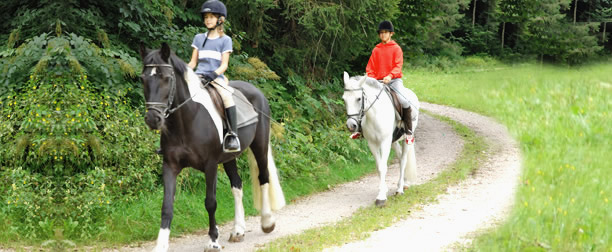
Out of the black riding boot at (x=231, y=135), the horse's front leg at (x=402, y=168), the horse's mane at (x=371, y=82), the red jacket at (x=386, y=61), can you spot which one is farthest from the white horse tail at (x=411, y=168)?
the black riding boot at (x=231, y=135)

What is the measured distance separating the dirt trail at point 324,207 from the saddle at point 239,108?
1525 mm

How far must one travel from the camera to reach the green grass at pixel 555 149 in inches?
205

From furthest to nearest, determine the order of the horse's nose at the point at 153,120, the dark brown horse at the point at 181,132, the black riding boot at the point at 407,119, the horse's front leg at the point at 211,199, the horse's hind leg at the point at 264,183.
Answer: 1. the black riding boot at the point at 407,119
2. the horse's hind leg at the point at 264,183
3. the horse's front leg at the point at 211,199
4. the dark brown horse at the point at 181,132
5. the horse's nose at the point at 153,120

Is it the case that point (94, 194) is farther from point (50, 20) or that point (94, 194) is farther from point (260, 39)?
point (260, 39)

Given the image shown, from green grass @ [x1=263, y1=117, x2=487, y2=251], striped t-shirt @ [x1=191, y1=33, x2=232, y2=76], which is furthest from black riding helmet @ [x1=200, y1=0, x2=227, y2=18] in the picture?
green grass @ [x1=263, y1=117, x2=487, y2=251]

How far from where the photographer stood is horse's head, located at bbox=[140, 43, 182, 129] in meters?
4.99

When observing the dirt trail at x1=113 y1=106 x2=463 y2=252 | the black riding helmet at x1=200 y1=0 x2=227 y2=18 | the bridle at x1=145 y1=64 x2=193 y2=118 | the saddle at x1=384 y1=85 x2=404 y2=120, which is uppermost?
the black riding helmet at x1=200 y1=0 x2=227 y2=18

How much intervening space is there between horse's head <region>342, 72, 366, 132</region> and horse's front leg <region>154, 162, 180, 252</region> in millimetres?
3191

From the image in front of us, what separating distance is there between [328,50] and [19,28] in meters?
6.96

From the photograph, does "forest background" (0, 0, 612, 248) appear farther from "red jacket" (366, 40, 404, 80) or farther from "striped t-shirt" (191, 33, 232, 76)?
"red jacket" (366, 40, 404, 80)

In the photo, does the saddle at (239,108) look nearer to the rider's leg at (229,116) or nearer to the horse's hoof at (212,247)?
the rider's leg at (229,116)

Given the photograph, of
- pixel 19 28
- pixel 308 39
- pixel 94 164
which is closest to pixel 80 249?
pixel 94 164

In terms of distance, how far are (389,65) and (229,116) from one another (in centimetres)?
368

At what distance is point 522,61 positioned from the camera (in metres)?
7.27
